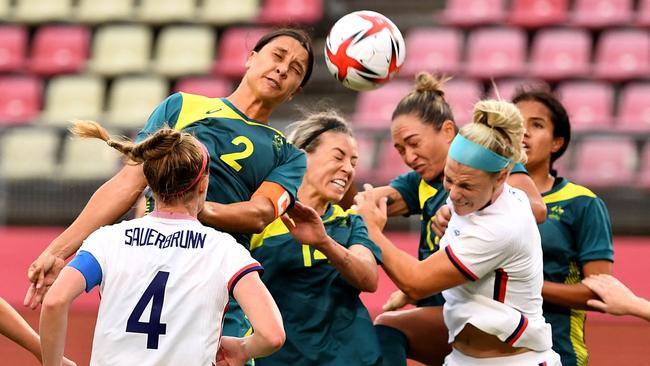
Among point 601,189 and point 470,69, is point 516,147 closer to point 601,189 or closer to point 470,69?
point 601,189

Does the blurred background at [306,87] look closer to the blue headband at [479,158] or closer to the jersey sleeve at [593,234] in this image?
the jersey sleeve at [593,234]

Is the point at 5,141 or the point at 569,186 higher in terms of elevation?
the point at 569,186

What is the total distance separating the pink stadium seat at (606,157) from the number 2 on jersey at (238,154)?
716 centimetres

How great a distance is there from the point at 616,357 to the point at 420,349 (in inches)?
80.7

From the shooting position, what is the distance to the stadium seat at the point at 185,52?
1327cm

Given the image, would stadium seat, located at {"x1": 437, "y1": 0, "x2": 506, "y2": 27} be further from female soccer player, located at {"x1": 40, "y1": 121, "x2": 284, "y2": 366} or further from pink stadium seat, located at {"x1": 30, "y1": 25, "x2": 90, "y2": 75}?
female soccer player, located at {"x1": 40, "y1": 121, "x2": 284, "y2": 366}

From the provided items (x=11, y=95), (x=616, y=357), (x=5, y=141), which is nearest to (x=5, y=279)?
(x=5, y=141)

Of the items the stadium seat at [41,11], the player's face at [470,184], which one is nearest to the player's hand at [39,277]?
the player's face at [470,184]

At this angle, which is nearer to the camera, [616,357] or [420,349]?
[420,349]

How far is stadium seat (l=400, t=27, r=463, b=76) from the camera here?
1255cm

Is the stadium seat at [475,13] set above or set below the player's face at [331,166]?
above

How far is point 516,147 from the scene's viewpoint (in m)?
4.27

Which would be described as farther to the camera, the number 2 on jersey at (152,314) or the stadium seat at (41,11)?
the stadium seat at (41,11)

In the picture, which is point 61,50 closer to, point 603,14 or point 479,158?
point 603,14
